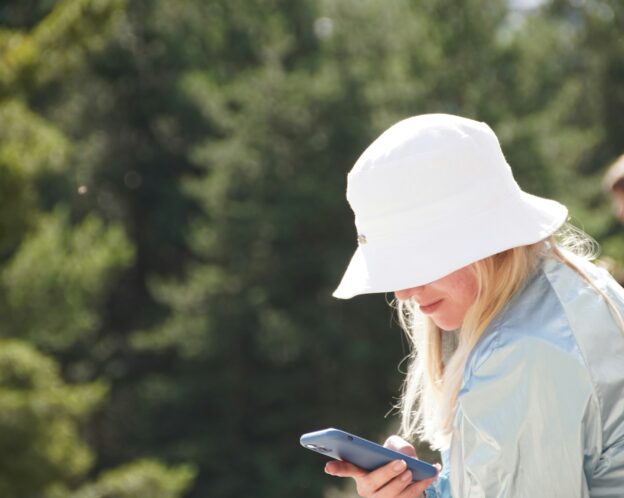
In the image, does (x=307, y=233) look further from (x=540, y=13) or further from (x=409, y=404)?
(x=409, y=404)

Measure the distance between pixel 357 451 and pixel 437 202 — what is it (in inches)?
16.1

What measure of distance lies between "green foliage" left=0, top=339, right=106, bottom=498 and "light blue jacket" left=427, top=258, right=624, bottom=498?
26.6 ft

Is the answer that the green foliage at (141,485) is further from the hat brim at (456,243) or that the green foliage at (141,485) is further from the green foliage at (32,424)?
the hat brim at (456,243)

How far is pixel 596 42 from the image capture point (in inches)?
816

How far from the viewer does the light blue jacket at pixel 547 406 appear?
142cm

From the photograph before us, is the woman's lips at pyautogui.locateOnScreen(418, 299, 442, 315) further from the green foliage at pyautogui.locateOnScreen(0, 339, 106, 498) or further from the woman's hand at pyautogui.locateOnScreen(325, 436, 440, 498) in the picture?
the green foliage at pyautogui.locateOnScreen(0, 339, 106, 498)

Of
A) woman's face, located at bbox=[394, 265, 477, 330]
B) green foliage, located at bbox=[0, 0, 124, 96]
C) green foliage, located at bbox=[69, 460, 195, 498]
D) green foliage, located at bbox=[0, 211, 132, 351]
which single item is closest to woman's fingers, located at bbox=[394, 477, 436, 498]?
woman's face, located at bbox=[394, 265, 477, 330]

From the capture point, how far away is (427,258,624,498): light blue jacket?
142cm

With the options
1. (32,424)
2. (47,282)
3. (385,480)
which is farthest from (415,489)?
(32,424)

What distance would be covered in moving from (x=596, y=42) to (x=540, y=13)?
149cm

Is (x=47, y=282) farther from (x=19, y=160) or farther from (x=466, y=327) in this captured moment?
(x=466, y=327)

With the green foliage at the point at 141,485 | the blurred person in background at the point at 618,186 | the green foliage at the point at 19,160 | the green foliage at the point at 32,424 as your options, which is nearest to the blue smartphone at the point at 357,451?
the blurred person in background at the point at 618,186

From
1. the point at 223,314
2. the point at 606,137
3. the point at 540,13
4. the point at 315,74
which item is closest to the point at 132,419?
the point at 223,314

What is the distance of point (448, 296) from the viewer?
161cm
